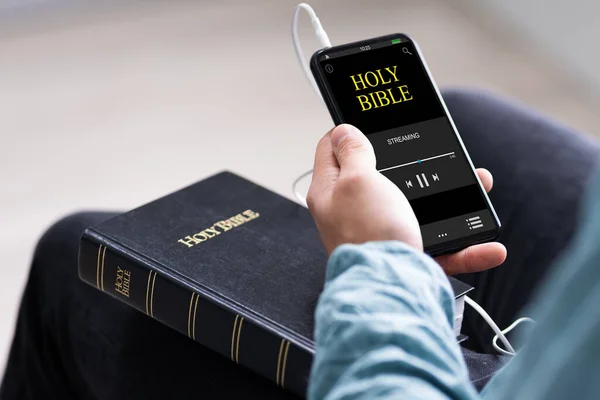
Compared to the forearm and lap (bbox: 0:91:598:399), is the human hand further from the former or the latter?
lap (bbox: 0:91:598:399)

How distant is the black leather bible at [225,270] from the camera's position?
2.35ft

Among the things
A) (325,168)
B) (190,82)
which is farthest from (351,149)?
(190,82)

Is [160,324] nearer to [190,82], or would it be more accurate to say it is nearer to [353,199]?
[353,199]

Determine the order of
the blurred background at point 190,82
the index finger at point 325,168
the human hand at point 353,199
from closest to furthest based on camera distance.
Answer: the human hand at point 353,199, the index finger at point 325,168, the blurred background at point 190,82

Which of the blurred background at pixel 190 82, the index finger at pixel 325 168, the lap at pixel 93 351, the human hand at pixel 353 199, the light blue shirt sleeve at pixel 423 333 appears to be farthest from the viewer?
the blurred background at pixel 190 82

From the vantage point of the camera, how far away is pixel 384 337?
18.3 inches

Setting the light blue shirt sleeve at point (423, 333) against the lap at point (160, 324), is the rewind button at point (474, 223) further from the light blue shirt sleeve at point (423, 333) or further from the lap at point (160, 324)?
the light blue shirt sleeve at point (423, 333)

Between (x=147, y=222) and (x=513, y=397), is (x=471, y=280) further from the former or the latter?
(x=513, y=397)

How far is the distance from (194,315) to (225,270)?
5 cm

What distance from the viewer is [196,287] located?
2.45 feet

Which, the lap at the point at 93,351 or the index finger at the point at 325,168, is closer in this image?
the index finger at the point at 325,168

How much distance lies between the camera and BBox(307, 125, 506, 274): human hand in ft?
1.90

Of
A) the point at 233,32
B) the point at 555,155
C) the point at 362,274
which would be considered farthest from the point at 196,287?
the point at 233,32

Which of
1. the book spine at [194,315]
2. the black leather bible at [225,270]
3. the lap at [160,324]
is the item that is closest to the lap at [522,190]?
the lap at [160,324]
